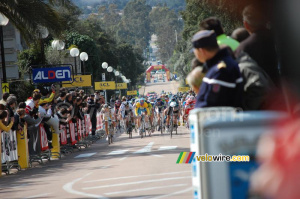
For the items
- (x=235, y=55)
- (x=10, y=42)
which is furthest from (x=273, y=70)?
(x=10, y=42)

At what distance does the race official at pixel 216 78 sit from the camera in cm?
509

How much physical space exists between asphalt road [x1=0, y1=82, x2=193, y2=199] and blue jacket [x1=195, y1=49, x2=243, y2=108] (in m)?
4.90

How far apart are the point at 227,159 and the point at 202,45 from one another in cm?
184

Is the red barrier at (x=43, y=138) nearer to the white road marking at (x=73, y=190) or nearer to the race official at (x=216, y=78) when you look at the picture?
the white road marking at (x=73, y=190)

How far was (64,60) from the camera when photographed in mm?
62531

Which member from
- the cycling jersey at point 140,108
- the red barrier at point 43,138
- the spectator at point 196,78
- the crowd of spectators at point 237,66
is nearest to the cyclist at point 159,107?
the cycling jersey at point 140,108

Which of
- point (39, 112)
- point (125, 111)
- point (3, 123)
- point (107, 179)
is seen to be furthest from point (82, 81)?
Answer: point (107, 179)

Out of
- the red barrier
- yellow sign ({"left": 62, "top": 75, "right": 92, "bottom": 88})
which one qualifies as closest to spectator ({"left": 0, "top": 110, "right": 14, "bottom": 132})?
the red barrier

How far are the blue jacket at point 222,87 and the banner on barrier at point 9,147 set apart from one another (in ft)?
42.6

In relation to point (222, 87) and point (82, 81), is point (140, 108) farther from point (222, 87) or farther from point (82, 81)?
point (222, 87)

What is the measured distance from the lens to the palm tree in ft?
70.1

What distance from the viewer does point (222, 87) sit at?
5129mm

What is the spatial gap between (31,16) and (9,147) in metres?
5.37

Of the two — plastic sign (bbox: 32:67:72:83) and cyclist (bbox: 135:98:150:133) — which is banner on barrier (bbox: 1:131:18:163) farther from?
cyclist (bbox: 135:98:150:133)
